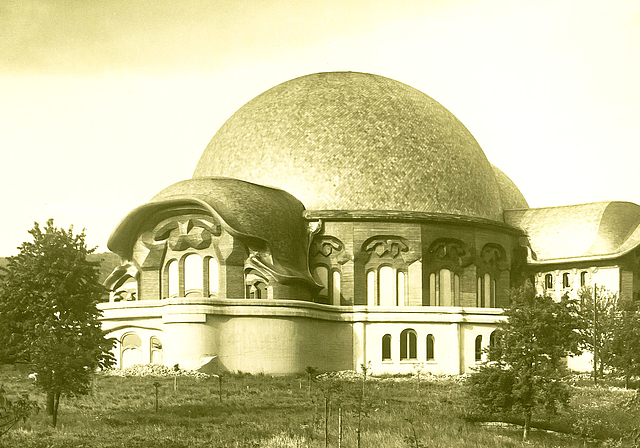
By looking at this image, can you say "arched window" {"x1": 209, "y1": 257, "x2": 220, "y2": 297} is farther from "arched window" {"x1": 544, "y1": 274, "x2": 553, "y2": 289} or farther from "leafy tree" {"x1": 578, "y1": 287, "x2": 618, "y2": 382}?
"arched window" {"x1": 544, "y1": 274, "x2": 553, "y2": 289}

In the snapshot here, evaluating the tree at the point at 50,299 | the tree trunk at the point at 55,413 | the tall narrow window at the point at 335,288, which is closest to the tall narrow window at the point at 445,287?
the tall narrow window at the point at 335,288

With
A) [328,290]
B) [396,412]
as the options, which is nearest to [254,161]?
[328,290]

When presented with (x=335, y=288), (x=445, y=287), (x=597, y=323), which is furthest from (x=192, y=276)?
(x=597, y=323)

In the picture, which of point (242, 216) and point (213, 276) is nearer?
point (242, 216)


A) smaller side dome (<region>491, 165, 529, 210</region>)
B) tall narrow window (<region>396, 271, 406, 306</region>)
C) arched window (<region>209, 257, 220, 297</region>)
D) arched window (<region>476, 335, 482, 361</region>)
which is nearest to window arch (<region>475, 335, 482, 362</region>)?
arched window (<region>476, 335, 482, 361</region>)

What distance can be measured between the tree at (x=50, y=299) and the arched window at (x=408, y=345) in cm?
2550

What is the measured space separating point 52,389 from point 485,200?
35999mm

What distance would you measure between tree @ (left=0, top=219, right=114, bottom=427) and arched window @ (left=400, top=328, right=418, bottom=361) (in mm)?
25496

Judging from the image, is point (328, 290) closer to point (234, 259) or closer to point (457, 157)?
point (234, 259)

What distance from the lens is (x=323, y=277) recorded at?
57906 mm

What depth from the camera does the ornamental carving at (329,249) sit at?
190 feet

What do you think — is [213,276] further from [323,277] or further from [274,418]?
[274,418]

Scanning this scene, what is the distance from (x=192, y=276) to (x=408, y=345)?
12.2 m

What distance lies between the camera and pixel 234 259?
172ft
